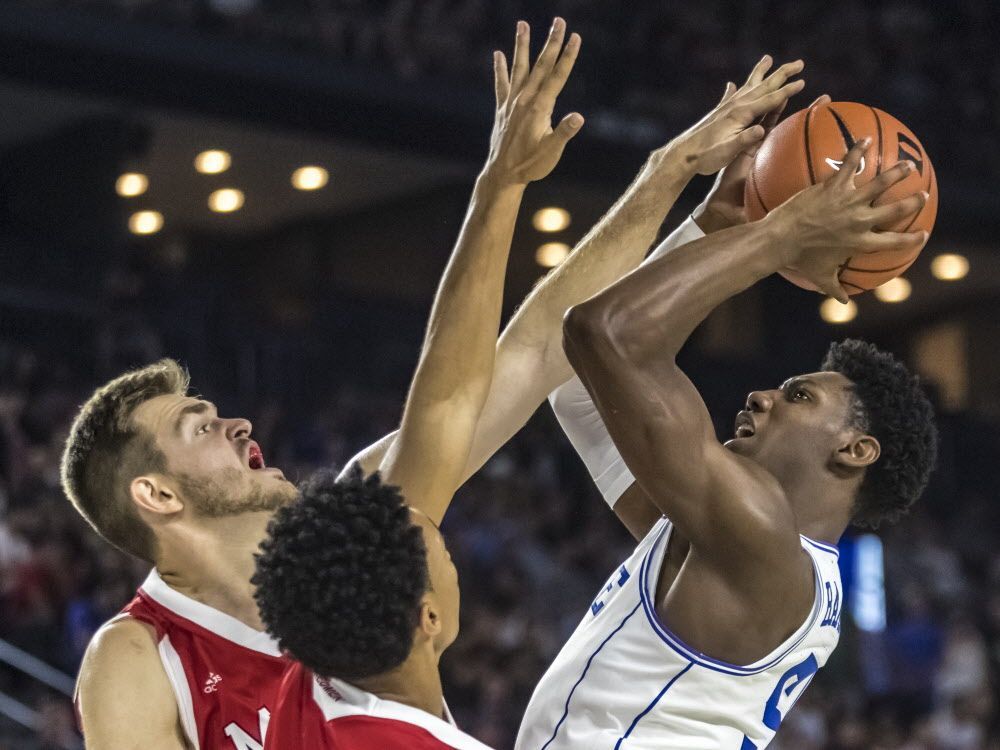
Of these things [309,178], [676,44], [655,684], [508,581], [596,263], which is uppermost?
[676,44]

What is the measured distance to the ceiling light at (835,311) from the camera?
15.2 meters

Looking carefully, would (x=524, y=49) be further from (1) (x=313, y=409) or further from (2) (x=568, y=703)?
(1) (x=313, y=409)

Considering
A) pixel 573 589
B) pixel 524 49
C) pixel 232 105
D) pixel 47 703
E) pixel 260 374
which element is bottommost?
pixel 573 589

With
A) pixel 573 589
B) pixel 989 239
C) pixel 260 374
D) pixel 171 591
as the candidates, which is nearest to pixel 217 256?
pixel 260 374

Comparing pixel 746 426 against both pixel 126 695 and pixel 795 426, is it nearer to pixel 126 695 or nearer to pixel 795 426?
pixel 795 426

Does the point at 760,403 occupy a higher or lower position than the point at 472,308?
lower

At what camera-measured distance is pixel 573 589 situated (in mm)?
10633

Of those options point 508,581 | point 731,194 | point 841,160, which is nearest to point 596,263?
point 731,194

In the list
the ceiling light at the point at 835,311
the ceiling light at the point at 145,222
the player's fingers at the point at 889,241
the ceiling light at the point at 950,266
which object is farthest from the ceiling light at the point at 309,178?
the player's fingers at the point at 889,241

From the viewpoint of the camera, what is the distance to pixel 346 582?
2.29 m

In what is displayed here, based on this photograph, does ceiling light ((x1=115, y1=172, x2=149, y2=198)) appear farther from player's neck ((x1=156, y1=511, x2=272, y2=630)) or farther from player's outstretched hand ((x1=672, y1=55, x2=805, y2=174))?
player's outstretched hand ((x1=672, y1=55, x2=805, y2=174))

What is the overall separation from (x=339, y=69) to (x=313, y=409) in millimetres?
2375

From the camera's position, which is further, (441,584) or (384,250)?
(384,250)

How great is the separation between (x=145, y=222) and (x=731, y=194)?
416 inches
